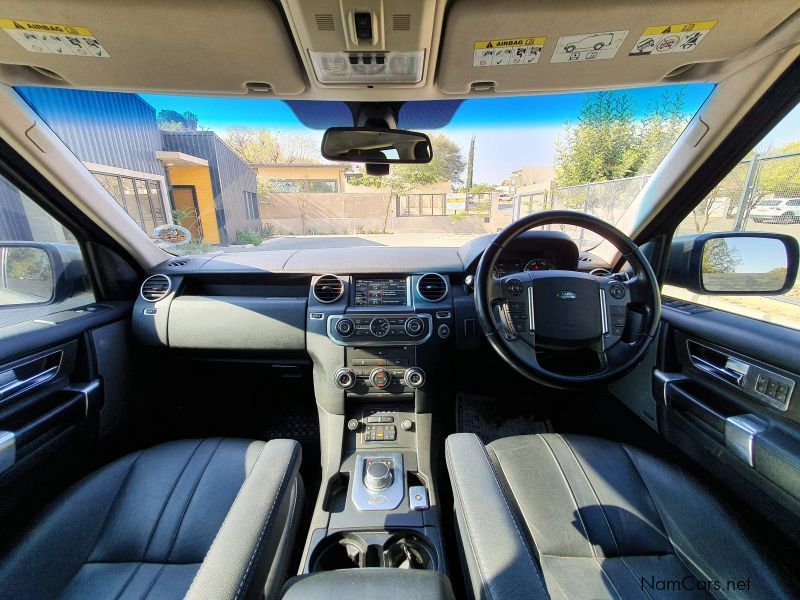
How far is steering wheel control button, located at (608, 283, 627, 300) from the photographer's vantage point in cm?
172

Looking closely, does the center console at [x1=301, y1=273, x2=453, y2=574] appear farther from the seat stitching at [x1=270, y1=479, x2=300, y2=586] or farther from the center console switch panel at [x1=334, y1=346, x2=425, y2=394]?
the seat stitching at [x1=270, y1=479, x2=300, y2=586]

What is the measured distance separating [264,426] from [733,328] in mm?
2781

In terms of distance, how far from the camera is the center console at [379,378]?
5.88ft

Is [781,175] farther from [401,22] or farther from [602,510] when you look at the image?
[401,22]

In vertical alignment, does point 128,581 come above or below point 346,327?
below

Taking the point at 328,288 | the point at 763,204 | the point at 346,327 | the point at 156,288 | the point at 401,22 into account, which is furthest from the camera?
the point at 156,288

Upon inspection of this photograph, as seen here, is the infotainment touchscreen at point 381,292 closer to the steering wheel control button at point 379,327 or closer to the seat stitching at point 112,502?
the steering wheel control button at point 379,327

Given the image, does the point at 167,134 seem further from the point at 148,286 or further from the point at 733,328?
the point at 733,328

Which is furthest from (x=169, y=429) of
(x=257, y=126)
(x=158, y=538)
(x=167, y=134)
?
(x=257, y=126)

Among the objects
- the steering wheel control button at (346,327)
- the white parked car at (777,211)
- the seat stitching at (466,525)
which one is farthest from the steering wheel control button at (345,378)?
the white parked car at (777,211)

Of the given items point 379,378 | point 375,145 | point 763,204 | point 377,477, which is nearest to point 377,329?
point 379,378

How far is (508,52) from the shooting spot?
136 centimetres

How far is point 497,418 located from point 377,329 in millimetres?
1166

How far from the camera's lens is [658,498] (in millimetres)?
1435
